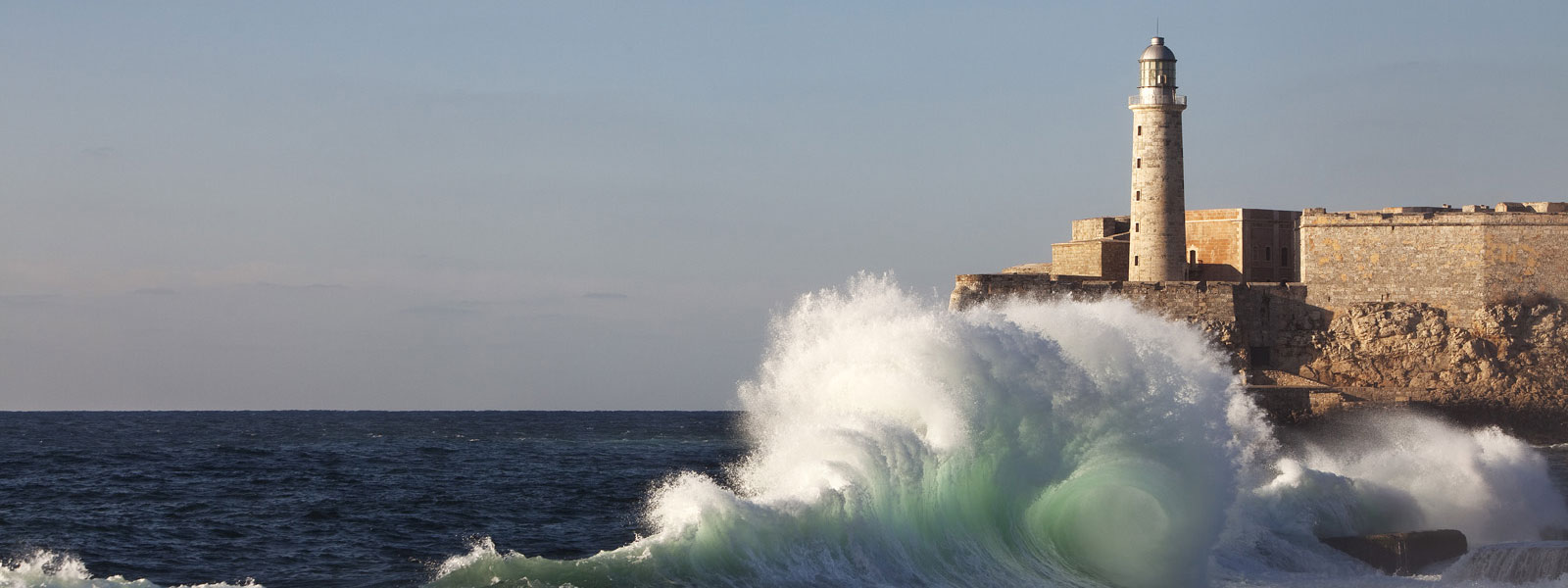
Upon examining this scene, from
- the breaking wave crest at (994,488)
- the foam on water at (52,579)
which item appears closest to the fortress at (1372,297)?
the breaking wave crest at (994,488)

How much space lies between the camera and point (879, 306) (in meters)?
17.7

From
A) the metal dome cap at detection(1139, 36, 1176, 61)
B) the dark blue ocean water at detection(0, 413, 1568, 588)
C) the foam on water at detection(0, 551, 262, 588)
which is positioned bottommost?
the dark blue ocean water at detection(0, 413, 1568, 588)

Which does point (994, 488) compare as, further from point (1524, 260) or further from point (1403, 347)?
point (1524, 260)

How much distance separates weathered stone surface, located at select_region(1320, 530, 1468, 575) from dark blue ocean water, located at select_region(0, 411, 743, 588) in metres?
7.84

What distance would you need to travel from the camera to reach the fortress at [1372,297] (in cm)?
3375

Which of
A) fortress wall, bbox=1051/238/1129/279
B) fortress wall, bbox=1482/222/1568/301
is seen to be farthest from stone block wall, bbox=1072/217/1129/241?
fortress wall, bbox=1482/222/1568/301

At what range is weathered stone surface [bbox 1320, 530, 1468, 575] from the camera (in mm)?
15180

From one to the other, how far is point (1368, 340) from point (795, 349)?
21.0 meters

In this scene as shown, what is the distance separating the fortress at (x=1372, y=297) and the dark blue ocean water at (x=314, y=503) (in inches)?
416

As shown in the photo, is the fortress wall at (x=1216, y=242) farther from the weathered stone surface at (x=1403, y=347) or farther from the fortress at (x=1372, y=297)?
the weathered stone surface at (x=1403, y=347)

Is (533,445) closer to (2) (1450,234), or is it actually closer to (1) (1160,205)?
(1) (1160,205)

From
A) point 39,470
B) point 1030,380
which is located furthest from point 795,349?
point 39,470

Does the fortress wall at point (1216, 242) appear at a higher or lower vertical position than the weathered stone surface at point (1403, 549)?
higher

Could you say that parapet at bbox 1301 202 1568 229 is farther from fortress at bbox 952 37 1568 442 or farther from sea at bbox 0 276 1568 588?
sea at bbox 0 276 1568 588
